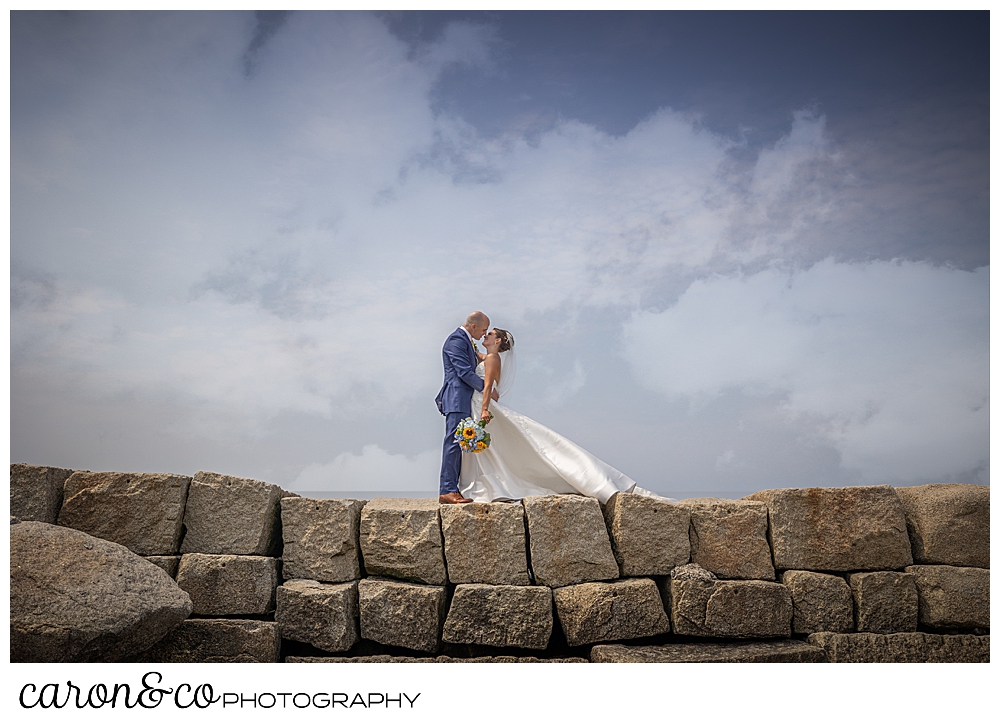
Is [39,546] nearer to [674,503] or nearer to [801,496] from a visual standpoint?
[674,503]

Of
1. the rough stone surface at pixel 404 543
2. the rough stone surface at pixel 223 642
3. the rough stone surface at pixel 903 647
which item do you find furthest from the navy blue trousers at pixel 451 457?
the rough stone surface at pixel 903 647

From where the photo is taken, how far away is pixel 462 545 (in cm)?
496

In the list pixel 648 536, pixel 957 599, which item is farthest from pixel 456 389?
pixel 957 599

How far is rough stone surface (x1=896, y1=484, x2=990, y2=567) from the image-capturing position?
16.5 ft

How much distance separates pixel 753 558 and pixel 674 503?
0.67 metres

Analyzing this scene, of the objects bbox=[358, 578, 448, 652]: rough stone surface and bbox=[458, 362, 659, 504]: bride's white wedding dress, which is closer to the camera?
bbox=[358, 578, 448, 652]: rough stone surface

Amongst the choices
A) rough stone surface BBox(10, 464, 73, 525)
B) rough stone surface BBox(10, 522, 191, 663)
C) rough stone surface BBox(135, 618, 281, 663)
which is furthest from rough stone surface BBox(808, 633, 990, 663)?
rough stone surface BBox(10, 464, 73, 525)

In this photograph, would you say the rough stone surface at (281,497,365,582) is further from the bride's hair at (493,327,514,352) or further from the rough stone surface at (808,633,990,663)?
the rough stone surface at (808,633,990,663)

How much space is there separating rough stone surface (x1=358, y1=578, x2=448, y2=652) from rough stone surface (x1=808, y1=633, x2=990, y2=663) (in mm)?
2673

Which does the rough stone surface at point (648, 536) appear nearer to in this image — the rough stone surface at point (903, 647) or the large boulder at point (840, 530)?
the large boulder at point (840, 530)

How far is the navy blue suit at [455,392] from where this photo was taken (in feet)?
18.3

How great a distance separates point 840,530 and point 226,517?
4.49 m

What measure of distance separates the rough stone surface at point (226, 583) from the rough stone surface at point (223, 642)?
10cm
